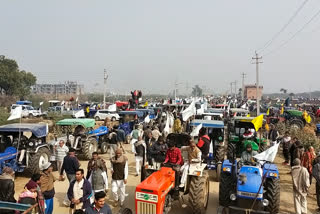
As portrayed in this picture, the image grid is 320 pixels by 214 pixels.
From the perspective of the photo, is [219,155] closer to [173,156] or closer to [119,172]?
[173,156]

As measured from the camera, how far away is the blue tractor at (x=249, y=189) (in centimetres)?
561

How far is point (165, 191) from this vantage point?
17.6ft

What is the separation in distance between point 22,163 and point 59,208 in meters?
3.03

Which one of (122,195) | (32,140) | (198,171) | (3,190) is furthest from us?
(32,140)

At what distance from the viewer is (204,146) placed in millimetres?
8086

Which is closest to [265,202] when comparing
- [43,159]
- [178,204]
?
[178,204]

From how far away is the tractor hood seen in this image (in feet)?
18.4

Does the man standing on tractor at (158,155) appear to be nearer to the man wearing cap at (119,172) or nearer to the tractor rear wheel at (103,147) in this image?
the man wearing cap at (119,172)

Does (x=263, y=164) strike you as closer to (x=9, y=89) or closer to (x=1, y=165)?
(x=1, y=165)

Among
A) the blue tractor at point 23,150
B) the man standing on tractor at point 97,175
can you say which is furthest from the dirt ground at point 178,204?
the man standing on tractor at point 97,175

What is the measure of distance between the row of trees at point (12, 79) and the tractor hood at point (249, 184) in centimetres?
4488

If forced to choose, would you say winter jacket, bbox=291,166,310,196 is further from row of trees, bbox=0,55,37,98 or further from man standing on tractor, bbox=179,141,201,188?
row of trees, bbox=0,55,37,98

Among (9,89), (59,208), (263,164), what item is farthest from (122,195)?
(9,89)

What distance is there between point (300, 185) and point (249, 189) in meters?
1.78
